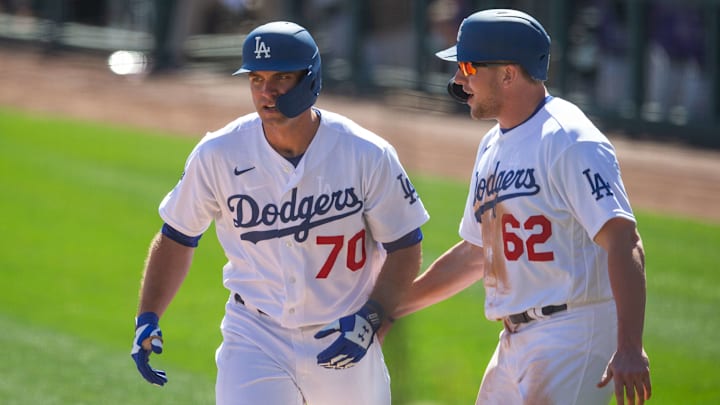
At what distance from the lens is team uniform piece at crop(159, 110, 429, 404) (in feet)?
13.5

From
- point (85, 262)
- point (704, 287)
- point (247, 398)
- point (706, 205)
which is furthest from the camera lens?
point (706, 205)

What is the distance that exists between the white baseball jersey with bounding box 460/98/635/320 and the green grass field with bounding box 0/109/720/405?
1.21 m

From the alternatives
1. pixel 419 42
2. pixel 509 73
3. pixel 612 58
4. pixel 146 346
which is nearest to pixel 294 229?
pixel 146 346

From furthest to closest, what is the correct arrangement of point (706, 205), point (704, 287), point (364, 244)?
point (706, 205)
point (704, 287)
point (364, 244)

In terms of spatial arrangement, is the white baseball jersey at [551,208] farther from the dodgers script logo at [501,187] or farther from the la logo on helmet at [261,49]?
the la logo on helmet at [261,49]

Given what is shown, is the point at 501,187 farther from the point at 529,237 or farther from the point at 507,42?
the point at 507,42

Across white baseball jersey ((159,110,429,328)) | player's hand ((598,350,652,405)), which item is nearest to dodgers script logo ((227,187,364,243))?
white baseball jersey ((159,110,429,328))

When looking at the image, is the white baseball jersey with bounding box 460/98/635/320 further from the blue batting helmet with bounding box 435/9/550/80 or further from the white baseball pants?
the white baseball pants

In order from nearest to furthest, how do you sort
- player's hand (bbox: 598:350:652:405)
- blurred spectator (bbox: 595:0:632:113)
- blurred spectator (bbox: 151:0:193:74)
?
player's hand (bbox: 598:350:652:405) → blurred spectator (bbox: 595:0:632:113) → blurred spectator (bbox: 151:0:193:74)

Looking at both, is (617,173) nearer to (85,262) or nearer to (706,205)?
(85,262)

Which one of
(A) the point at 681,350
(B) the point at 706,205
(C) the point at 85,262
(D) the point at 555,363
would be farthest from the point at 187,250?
(B) the point at 706,205

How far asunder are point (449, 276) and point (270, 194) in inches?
30.0

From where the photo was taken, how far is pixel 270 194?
4.16 metres

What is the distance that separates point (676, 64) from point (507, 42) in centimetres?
1183
